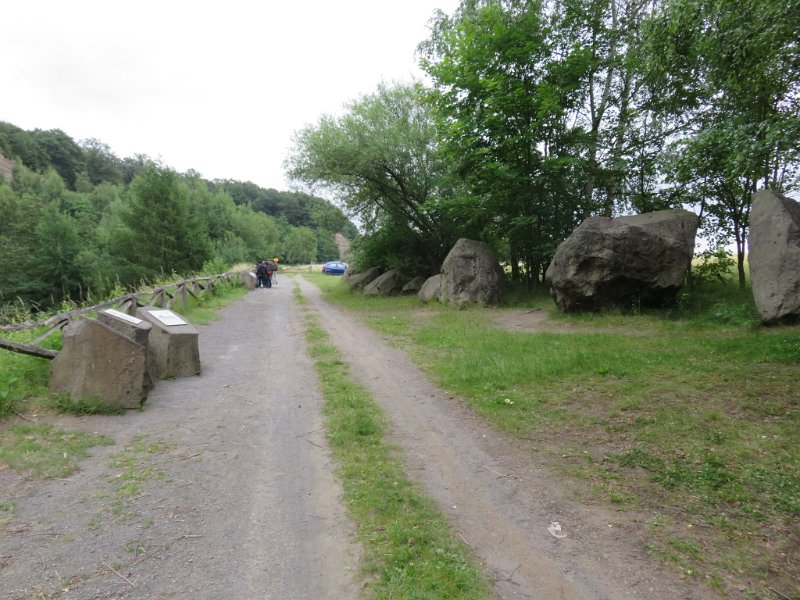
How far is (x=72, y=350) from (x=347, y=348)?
16.6 feet

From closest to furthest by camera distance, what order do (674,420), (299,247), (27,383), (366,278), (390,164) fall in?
(674,420)
(27,383)
(390,164)
(366,278)
(299,247)

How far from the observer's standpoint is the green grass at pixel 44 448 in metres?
3.98

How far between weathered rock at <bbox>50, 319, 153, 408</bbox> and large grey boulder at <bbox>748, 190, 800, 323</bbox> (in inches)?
418

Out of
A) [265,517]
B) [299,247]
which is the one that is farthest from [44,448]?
[299,247]

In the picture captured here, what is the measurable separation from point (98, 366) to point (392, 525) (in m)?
4.54

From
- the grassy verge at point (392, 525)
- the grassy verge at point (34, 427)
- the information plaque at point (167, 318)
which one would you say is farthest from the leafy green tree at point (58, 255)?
the grassy verge at point (392, 525)

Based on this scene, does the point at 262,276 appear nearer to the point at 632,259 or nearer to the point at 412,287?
the point at 412,287

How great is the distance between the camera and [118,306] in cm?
916

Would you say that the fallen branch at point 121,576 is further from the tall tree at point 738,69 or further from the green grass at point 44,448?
the tall tree at point 738,69

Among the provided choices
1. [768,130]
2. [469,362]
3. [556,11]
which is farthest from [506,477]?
[556,11]

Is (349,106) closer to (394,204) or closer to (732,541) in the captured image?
(394,204)

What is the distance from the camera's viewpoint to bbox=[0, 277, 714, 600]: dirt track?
2631 mm

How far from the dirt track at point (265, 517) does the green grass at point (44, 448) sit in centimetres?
13

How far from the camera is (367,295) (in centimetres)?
2111
